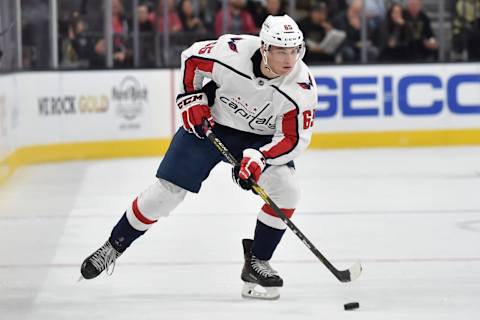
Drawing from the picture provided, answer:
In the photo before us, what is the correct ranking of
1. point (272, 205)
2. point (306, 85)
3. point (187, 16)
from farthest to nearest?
point (187, 16) → point (272, 205) → point (306, 85)

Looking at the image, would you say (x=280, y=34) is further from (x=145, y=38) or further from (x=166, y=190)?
(x=145, y=38)

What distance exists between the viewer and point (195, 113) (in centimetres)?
458

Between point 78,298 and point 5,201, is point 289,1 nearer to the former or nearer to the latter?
point 5,201

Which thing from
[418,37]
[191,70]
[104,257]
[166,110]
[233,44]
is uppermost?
[233,44]

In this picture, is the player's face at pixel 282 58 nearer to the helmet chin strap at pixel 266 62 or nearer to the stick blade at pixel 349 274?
the helmet chin strap at pixel 266 62

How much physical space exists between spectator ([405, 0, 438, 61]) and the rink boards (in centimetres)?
20

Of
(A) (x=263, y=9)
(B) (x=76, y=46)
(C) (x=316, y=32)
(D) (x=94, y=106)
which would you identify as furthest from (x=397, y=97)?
(B) (x=76, y=46)

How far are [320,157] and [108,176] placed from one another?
2126 mm

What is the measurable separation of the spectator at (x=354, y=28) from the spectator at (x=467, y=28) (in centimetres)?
77

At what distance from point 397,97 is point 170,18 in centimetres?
209

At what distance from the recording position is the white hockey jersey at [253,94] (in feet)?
14.6

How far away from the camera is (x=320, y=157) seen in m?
10.5

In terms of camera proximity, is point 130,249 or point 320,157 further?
point 320,157

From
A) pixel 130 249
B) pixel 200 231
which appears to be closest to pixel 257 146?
pixel 130 249
